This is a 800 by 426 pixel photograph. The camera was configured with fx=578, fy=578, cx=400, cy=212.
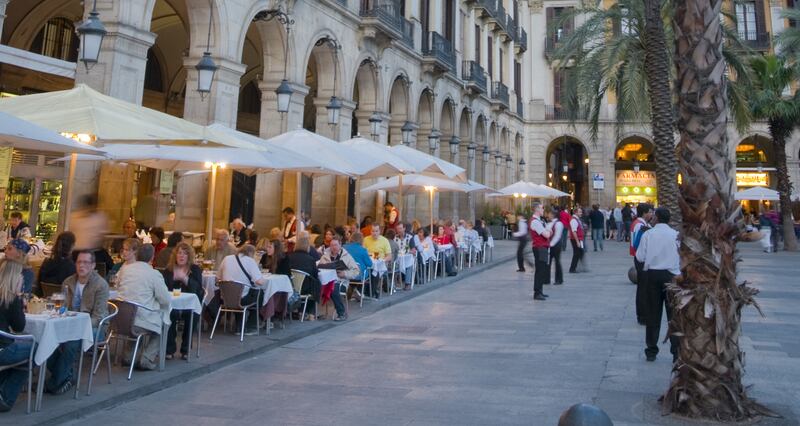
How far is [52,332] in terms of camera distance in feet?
14.6

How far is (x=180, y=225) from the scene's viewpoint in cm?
1265

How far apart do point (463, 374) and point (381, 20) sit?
47.6ft

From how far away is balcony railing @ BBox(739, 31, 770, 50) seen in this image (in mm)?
34375

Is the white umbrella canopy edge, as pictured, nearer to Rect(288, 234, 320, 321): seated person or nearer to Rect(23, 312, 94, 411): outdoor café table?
Rect(23, 312, 94, 411): outdoor café table

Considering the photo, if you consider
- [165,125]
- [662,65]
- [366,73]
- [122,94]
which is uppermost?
[366,73]

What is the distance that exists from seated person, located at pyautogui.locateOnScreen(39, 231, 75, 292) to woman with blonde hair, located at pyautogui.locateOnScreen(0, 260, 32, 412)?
168 cm

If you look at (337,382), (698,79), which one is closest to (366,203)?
(337,382)

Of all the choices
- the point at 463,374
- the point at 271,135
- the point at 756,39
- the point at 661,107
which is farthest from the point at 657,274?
the point at 756,39

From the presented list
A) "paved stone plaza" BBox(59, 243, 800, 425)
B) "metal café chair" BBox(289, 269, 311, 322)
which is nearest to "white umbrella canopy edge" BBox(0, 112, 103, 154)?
"paved stone plaza" BBox(59, 243, 800, 425)

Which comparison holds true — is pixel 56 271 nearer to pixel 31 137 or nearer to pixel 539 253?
pixel 31 137

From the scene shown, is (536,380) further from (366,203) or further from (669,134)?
(366,203)

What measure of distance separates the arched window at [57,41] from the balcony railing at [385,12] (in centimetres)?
842

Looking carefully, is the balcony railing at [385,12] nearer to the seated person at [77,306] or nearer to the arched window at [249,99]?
the arched window at [249,99]

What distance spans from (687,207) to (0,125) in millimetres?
5618
